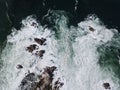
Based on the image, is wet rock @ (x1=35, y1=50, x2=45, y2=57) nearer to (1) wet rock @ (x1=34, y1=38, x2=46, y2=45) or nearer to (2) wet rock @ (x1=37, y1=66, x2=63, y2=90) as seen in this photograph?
(1) wet rock @ (x1=34, y1=38, x2=46, y2=45)

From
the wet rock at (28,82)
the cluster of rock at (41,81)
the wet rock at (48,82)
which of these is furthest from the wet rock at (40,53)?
the wet rock at (28,82)

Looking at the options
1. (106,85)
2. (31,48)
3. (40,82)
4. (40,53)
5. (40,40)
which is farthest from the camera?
(40,40)

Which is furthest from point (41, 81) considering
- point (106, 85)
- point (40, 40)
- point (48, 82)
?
point (106, 85)

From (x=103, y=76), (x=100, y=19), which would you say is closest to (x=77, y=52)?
(x=103, y=76)

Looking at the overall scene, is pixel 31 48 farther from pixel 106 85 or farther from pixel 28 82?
pixel 106 85

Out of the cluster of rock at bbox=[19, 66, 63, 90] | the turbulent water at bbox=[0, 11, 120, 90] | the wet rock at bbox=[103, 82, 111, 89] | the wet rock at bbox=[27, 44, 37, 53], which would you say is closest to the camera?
the cluster of rock at bbox=[19, 66, 63, 90]

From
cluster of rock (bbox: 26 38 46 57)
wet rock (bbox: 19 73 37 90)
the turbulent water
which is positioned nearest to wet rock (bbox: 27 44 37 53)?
cluster of rock (bbox: 26 38 46 57)

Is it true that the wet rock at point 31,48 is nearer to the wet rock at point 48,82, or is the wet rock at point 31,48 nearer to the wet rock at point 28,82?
the wet rock at point 48,82

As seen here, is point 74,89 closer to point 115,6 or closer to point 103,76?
point 103,76
